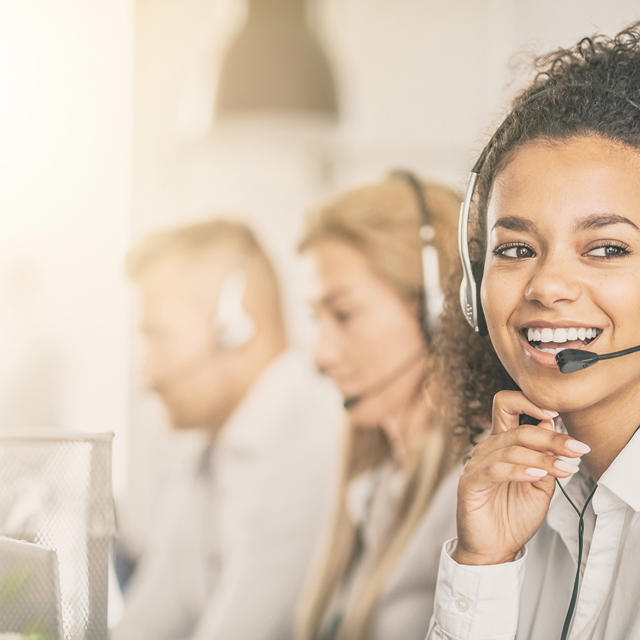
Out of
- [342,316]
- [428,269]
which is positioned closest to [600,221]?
[428,269]

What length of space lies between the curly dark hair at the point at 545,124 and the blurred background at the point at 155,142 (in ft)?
1.56

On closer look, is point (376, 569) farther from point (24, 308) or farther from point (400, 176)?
point (24, 308)

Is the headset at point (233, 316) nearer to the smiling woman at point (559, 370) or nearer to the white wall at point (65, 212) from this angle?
the white wall at point (65, 212)

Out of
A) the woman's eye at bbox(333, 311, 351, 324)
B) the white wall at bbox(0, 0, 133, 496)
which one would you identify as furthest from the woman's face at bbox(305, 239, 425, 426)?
the white wall at bbox(0, 0, 133, 496)

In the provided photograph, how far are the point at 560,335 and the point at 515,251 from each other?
13 cm

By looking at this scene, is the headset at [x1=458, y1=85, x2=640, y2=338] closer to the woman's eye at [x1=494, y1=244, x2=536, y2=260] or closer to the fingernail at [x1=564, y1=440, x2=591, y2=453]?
the woman's eye at [x1=494, y1=244, x2=536, y2=260]

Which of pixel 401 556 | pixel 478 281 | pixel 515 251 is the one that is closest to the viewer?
pixel 515 251

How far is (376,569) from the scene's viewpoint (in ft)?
5.28

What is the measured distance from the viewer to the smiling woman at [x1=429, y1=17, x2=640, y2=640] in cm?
96

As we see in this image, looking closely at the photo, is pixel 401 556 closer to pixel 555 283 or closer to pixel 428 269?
pixel 428 269

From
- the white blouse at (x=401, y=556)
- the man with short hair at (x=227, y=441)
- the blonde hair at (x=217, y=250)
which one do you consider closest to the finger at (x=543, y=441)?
the white blouse at (x=401, y=556)

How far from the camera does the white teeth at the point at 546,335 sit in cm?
99

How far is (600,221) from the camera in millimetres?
950

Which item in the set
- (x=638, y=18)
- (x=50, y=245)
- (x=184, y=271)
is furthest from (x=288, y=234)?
(x=638, y=18)
